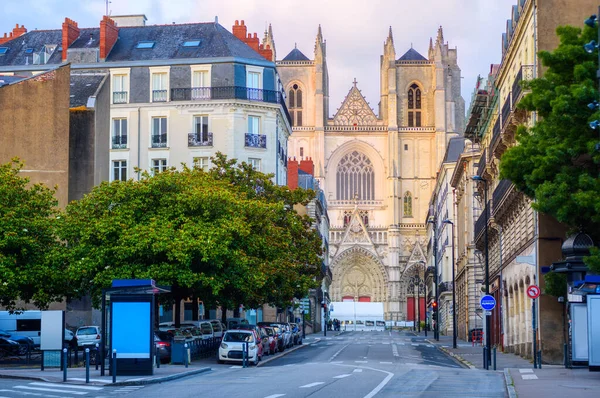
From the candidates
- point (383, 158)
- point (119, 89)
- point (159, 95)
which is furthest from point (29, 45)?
point (383, 158)

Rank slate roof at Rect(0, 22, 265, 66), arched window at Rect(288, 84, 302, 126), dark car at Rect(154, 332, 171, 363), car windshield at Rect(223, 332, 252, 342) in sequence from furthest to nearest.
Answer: arched window at Rect(288, 84, 302, 126) < slate roof at Rect(0, 22, 265, 66) < car windshield at Rect(223, 332, 252, 342) < dark car at Rect(154, 332, 171, 363)

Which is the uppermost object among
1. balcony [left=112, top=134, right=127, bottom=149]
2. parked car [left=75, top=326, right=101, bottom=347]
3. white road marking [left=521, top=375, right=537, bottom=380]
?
balcony [left=112, top=134, right=127, bottom=149]

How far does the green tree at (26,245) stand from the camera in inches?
1634

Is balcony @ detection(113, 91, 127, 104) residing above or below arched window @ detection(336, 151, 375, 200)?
below

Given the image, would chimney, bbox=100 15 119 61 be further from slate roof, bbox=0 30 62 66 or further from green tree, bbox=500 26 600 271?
green tree, bbox=500 26 600 271

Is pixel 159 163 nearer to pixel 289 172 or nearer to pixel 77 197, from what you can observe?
pixel 77 197

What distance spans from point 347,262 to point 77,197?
10153cm

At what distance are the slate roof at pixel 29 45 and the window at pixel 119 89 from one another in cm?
379

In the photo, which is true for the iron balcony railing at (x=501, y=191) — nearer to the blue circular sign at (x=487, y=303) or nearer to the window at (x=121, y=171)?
the blue circular sign at (x=487, y=303)

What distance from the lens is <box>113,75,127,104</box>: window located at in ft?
226

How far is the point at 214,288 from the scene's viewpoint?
43875mm

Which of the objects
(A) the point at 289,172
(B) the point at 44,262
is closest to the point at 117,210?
(B) the point at 44,262

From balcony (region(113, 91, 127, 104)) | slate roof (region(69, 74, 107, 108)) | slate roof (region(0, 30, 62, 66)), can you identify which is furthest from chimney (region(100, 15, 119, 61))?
slate roof (region(69, 74, 107, 108))

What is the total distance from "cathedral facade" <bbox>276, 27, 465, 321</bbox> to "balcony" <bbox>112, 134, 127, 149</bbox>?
83.3 meters
